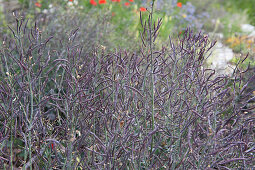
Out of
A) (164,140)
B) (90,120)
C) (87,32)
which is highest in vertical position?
(87,32)

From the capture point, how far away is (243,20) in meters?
11.5

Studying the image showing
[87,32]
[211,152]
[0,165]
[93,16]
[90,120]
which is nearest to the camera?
[211,152]

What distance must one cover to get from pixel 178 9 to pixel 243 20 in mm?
4296

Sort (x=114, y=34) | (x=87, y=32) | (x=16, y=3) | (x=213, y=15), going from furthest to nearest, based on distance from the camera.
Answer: (x=213, y=15) < (x=16, y=3) < (x=114, y=34) < (x=87, y=32)

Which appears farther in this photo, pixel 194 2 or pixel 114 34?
pixel 194 2

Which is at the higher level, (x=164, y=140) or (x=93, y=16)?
(x=93, y=16)

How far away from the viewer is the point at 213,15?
10453mm

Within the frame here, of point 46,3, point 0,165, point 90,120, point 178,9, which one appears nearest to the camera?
point 0,165

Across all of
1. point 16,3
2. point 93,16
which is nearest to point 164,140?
point 93,16

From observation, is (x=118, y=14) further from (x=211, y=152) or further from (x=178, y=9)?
(x=211, y=152)

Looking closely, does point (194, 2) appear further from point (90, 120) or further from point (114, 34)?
point (90, 120)

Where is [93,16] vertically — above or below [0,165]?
above

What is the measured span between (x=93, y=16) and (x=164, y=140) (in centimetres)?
358

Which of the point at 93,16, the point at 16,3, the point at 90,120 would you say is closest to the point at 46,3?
the point at 16,3
